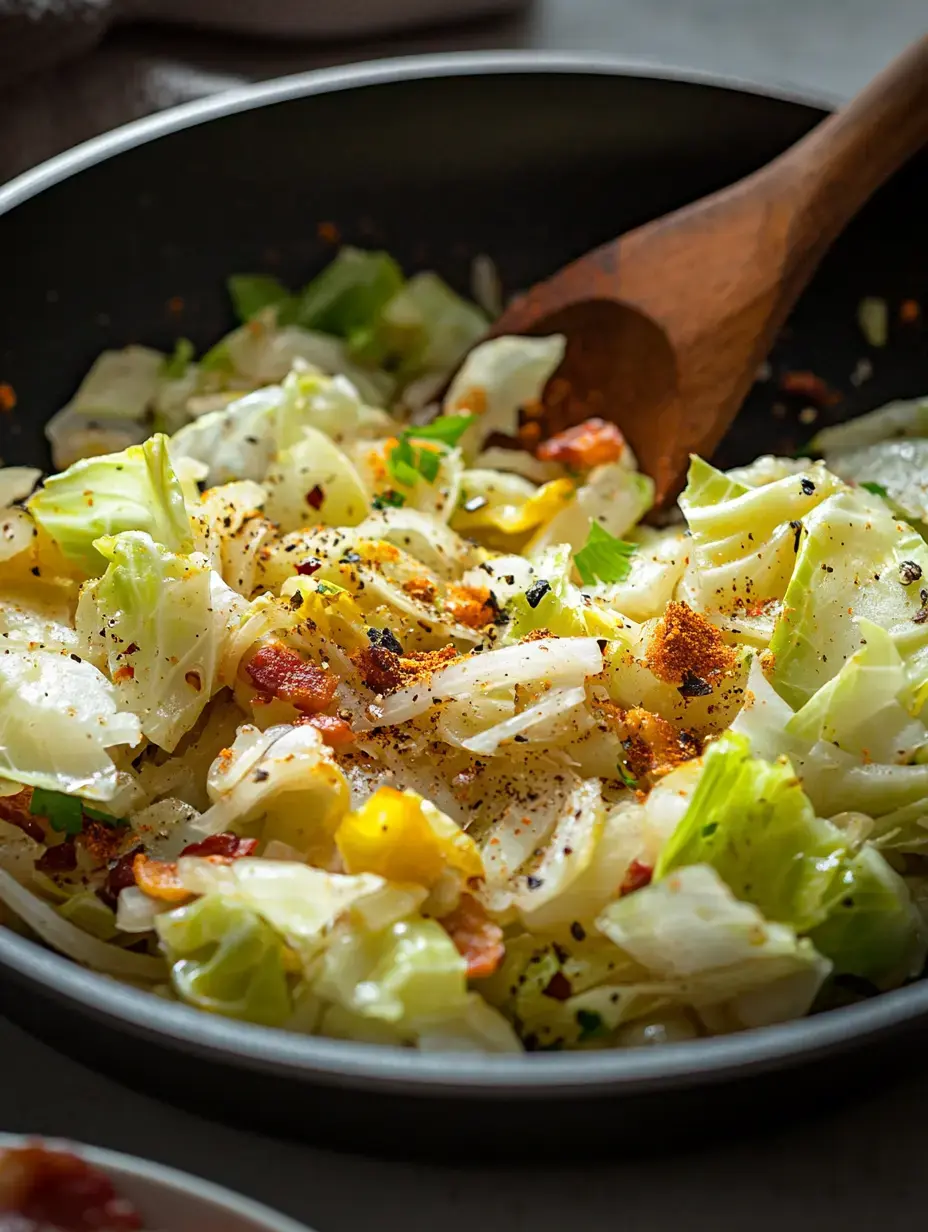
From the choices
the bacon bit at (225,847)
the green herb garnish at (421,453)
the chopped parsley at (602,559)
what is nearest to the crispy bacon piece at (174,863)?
the bacon bit at (225,847)

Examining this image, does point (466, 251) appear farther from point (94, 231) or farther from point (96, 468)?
point (96, 468)

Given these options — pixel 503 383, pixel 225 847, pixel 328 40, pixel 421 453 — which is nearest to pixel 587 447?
pixel 503 383

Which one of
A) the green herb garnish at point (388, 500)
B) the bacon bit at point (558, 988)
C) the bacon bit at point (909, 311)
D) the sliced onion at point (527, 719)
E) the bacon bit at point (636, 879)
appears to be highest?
the bacon bit at point (909, 311)

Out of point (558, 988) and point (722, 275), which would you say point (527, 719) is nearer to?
point (558, 988)

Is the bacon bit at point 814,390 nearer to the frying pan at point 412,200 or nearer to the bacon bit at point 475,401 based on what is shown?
the frying pan at point 412,200

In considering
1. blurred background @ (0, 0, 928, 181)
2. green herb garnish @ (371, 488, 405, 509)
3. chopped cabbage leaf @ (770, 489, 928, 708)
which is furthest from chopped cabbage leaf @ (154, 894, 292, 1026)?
blurred background @ (0, 0, 928, 181)

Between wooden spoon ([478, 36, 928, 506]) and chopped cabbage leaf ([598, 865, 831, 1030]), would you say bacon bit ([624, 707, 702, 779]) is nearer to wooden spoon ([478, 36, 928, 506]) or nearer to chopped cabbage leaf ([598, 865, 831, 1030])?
chopped cabbage leaf ([598, 865, 831, 1030])
